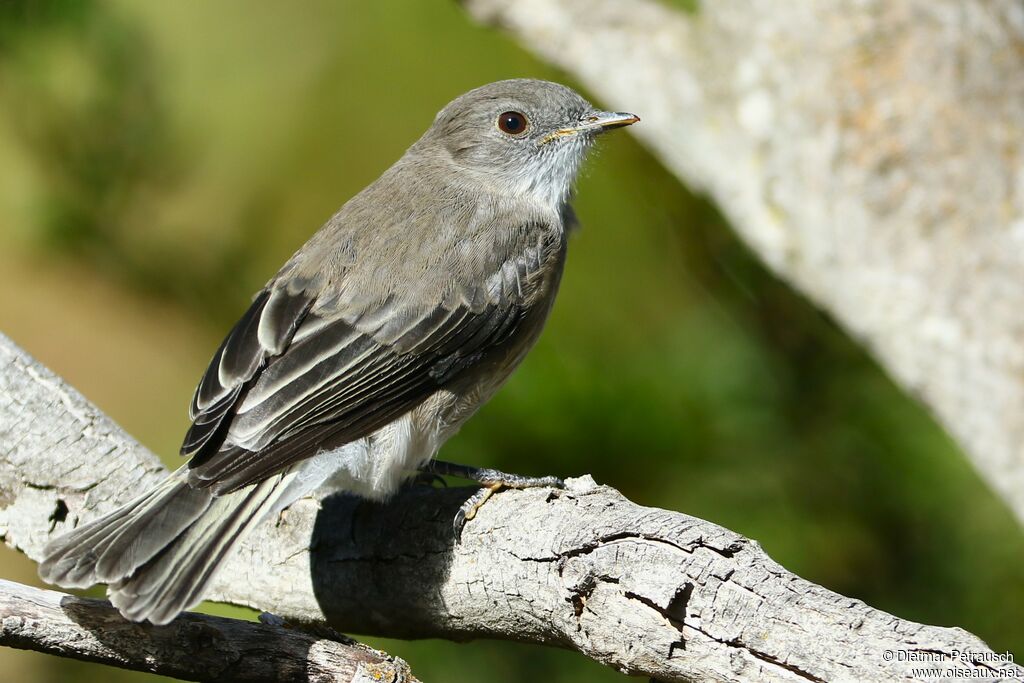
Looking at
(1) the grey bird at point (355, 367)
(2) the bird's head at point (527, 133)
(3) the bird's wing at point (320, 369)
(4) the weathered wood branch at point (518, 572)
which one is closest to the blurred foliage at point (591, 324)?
(2) the bird's head at point (527, 133)

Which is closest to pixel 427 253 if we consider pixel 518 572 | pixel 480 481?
pixel 480 481

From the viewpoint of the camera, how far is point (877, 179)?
382 centimetres

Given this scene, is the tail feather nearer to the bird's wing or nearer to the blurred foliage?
the bird's wing

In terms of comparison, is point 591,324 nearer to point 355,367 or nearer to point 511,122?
point 511,122

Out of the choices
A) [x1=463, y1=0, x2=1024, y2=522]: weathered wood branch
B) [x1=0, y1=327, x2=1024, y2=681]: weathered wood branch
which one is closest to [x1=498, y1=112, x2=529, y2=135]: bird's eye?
[x1=463, y1=0, x2=1024, y2=522]: weathered wood branch

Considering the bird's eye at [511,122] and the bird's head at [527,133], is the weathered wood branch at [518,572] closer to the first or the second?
the bird's head at [527,133]

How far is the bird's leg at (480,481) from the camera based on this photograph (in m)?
3.08

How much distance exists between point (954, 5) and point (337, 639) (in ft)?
9.96

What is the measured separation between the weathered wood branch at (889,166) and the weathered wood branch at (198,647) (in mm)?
2130

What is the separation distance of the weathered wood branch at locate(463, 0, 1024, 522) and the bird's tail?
2.06m

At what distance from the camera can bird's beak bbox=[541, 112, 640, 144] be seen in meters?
4.06

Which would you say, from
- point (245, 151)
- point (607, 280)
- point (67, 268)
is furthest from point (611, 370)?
point (245, 151)

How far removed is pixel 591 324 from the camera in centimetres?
403

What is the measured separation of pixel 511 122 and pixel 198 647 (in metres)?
2.46
